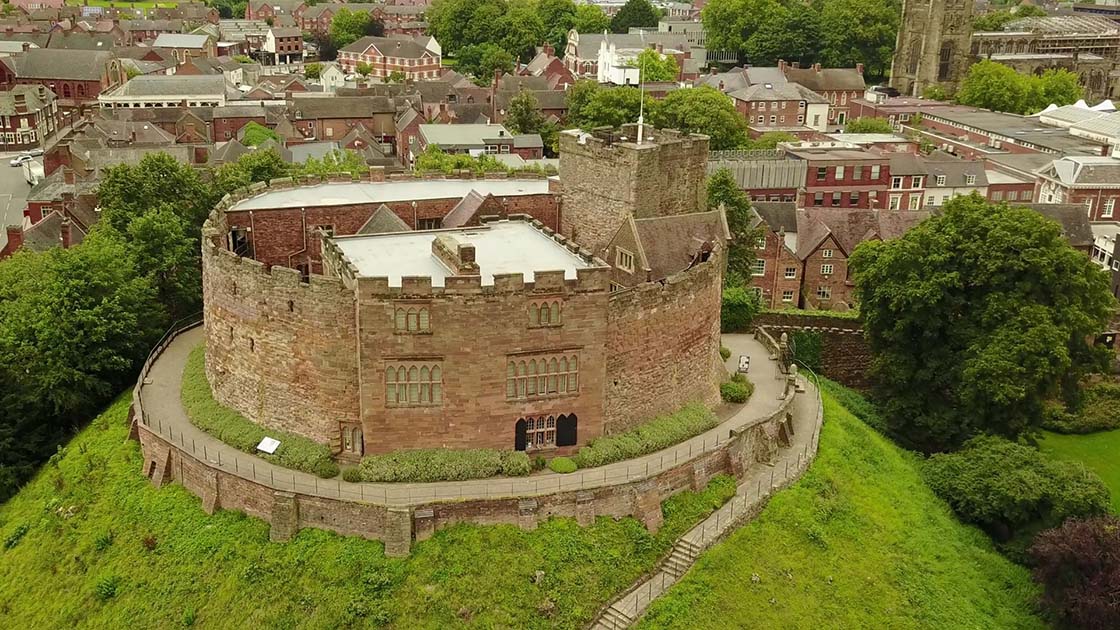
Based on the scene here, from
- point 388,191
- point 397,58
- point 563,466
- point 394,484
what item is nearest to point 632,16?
point 397,58

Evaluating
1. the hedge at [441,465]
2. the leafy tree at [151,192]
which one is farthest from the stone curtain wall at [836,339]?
the leafy tree at [151,192]

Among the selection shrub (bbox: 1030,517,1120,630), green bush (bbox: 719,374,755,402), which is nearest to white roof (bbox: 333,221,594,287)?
green bush (bbox: 719,374,755,402)

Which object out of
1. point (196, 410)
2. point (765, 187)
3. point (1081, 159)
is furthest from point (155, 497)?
point (1081, 159)

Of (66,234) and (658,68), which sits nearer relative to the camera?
(66,234)

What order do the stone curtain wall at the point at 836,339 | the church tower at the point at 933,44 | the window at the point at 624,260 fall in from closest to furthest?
the window at the point at 624,260, the stone curtain wall at the point at 836,339, the church tower at the point at 933,44

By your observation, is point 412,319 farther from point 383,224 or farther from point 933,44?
point 933,44

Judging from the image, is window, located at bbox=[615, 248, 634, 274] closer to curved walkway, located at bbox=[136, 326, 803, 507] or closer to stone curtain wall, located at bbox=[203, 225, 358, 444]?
curved walkway, located at bbox=[136, 326, 803, 507]

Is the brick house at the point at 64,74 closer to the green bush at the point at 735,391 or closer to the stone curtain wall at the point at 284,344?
the stone curtain wall at the point at 284,344
